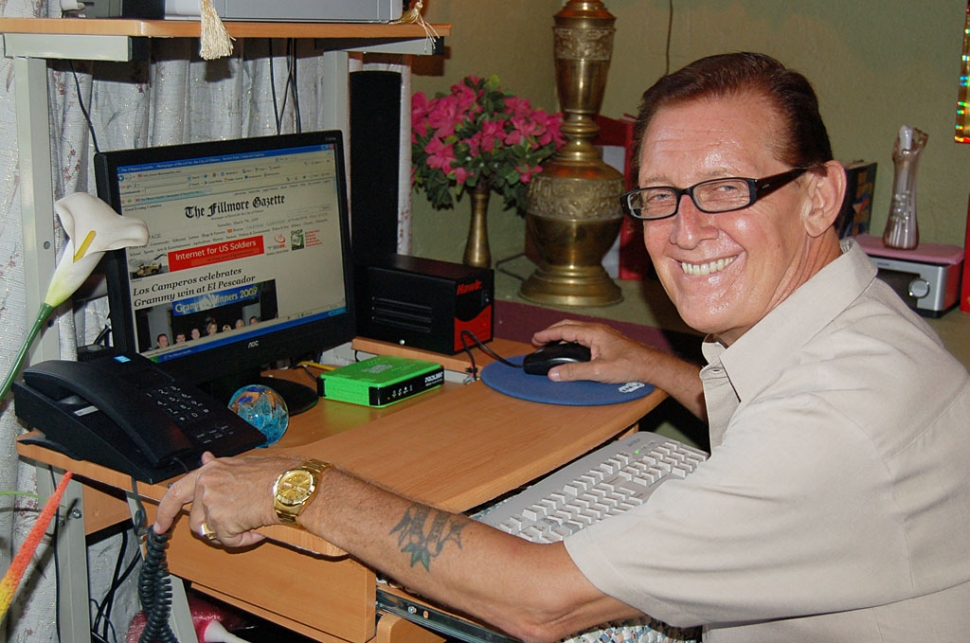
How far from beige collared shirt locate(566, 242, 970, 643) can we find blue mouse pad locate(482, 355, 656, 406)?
0.56m

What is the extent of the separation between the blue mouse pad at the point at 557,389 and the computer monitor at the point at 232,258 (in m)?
0.29

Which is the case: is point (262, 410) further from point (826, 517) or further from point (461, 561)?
point (826, 517)

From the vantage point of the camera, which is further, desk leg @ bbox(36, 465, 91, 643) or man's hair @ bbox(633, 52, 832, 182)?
desk leg @ bbox(36, 465, 91, 643)

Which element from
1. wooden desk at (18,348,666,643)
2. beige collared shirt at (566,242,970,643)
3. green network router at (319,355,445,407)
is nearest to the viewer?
beige collared shirt at (566,242,970,643)

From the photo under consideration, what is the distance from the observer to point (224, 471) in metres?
1.29

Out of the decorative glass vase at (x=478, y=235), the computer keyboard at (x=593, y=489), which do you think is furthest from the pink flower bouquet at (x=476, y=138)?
the computer keyboard at (x=593, y=489)

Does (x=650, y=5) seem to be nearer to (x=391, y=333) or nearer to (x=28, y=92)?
(x=391, y=333)

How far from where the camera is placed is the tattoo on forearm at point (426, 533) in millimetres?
1169

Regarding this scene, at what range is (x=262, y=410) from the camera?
1545 millimetres

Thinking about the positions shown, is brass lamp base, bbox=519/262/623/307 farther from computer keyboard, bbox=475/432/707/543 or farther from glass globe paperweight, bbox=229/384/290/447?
glass globe paperweight, bbox=229/384/290/447

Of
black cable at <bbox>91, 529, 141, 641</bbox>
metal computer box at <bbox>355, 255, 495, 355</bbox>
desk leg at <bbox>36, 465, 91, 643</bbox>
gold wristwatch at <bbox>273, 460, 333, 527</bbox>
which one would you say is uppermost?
metal computer box at <bbox>355, 255, 495, 355</bbox>

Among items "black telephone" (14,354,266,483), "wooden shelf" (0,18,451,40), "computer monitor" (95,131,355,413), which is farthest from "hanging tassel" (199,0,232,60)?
"black telephone" (14,354,266,483)

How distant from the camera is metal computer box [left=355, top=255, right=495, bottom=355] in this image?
6.21 ft

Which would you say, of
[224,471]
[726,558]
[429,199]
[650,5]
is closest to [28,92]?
[224,471]
